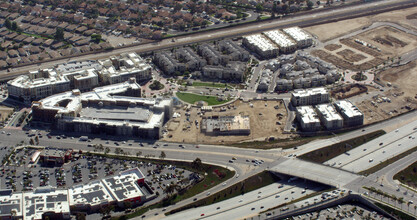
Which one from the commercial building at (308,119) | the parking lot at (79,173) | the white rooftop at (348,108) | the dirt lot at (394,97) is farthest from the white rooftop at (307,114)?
the parking lot at (79,173)

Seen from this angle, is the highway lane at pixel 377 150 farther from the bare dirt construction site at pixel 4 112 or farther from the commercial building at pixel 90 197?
the bare dirt construction site at pixel 4 112

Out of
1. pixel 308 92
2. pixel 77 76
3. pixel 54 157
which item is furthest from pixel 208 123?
pixel 77 76

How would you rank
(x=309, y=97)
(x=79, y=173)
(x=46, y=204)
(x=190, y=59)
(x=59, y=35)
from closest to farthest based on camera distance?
(x=46, y=204)
(x=79, y=173)
(x=309, y=97)
(x=190, y=59)
(x=59, y=35)

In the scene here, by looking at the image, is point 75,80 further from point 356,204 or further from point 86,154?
point 356,204

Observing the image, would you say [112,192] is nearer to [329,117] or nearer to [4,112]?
[4,112]

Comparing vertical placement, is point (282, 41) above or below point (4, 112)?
above

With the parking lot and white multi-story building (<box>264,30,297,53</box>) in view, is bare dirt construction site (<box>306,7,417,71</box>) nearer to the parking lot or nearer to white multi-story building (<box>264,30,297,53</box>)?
white multi-story building (<box>264,30,297,53</box>)

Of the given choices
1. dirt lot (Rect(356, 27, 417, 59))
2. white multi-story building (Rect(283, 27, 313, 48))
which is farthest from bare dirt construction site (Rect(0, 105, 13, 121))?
dirt lot (Rect(356, 27, 417, 59))
